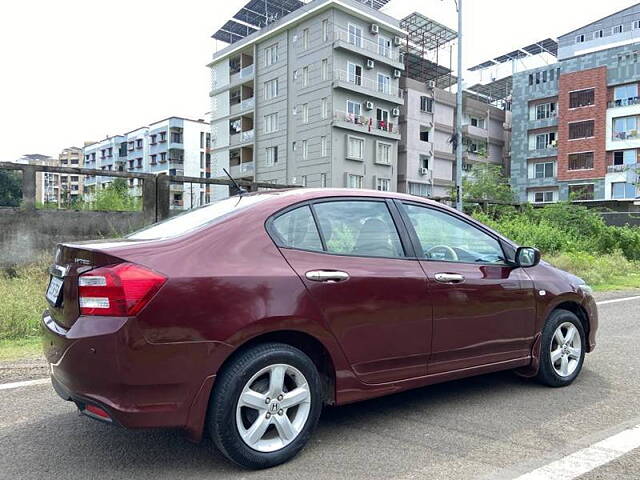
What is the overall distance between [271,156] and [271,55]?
Answer: 8408mm

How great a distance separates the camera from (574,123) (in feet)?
165

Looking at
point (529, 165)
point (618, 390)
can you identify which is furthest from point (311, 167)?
point (618, 390)

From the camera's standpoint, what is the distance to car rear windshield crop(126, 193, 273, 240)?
10.7 ft

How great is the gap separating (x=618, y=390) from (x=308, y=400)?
114 inches

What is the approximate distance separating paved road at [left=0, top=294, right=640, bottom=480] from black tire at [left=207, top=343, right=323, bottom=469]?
8 cm

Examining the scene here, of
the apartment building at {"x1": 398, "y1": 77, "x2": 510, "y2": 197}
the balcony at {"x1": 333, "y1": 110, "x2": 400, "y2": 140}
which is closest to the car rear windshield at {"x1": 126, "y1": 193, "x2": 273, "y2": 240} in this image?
the balcony at {"x1": 333, "y1": 110, "x2": 400, "y2": 140}

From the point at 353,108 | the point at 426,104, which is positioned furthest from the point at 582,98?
the point at 353,108

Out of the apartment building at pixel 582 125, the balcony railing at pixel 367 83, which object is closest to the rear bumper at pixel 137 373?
the balcony railing at pixel 367 83

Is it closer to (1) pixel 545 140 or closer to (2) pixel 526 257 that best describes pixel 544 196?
(1) pixel 545 140

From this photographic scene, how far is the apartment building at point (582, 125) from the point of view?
47.0 metres

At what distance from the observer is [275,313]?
118 inches

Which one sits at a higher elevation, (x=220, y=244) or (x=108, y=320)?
(x=220, y=244)

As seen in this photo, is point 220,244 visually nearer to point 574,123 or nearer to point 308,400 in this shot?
point 308,400

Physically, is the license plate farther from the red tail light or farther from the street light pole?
the street light pole
